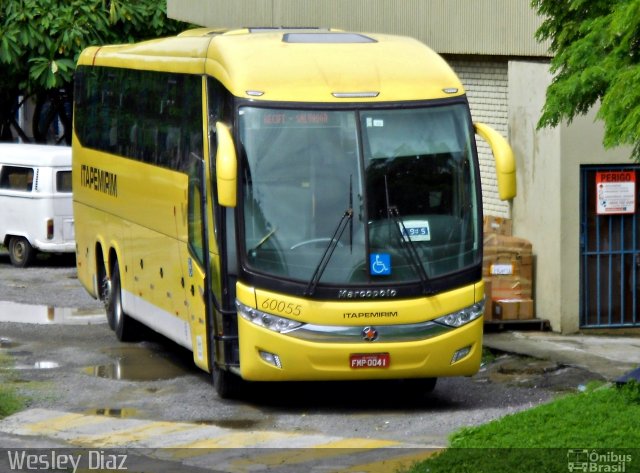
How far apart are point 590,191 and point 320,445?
771cm

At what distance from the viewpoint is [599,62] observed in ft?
38.8

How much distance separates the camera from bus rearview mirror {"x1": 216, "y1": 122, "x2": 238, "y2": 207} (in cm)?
1227

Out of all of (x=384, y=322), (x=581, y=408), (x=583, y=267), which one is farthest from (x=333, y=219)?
(x=583, y=267)

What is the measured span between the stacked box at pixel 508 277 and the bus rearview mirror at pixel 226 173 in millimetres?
6260

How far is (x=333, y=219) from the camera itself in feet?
41.0

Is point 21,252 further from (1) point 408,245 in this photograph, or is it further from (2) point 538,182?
(1) point 408,245

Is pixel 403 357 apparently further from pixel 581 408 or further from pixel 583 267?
pixel 583 267

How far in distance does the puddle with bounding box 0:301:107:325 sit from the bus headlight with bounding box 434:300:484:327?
793cm

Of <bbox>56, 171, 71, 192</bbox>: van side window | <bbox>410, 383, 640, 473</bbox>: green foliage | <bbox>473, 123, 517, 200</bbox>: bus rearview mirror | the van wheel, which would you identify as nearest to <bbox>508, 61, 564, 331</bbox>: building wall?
<bbox>473, 123, 517, 200</bbox>: bus rearview mirror

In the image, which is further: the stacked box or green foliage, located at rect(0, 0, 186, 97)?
green foliage, located at rect(0, 0, 186, 97)

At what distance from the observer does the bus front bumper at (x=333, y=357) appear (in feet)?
40.9

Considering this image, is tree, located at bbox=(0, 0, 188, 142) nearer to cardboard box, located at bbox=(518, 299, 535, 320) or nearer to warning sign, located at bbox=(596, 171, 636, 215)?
cardboard box, located at bbox=(518, 299, 535, 320)
